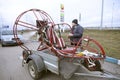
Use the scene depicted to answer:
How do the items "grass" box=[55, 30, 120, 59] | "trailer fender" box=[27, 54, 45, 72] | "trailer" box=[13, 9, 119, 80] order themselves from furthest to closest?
"grass" box=[55, 30, 120, 59] < "trailer fender" box=[27, 54, 45, 72] < "trailer" box=[13, 9, 119, 80]

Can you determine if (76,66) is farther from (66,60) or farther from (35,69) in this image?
(35,69)

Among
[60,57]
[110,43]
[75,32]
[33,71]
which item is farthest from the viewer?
[110,43]

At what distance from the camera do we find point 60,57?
165 inches

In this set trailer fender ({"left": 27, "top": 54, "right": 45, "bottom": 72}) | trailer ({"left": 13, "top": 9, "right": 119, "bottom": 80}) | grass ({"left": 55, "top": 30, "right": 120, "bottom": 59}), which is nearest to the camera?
trailer ({"left": 13, "top": 9, "right": 119, "bottom": 80})

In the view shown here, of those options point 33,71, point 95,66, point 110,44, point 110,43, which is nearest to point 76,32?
point 95,66

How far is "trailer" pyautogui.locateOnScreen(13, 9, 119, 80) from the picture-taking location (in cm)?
391

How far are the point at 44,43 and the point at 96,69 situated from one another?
200 cm

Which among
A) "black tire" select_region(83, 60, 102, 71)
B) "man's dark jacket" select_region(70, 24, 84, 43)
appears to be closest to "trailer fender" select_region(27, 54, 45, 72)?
"black tire" select_region(83, 60, 102, 71)

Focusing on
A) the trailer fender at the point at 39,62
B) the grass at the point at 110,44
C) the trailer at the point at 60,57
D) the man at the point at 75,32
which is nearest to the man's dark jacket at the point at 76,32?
the man at the point at 75,32

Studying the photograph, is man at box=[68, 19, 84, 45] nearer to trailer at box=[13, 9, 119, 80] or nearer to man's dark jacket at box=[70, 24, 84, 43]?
man's dark jacket at box=[70, 24, 84, 43]

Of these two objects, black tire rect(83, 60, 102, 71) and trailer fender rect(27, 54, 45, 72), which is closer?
black tire rect(83, 60, 102, 71)

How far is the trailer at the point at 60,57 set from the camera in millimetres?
3906

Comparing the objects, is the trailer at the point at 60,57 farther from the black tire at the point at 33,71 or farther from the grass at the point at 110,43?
the grass at the point at 110,43

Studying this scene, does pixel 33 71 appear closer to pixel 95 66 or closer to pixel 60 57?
pixel 60 57
